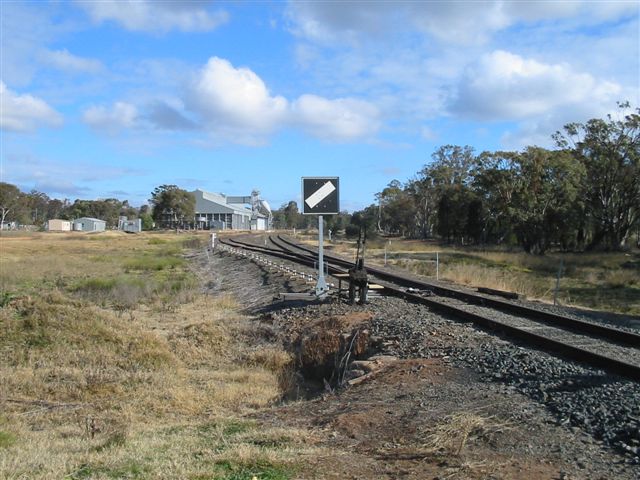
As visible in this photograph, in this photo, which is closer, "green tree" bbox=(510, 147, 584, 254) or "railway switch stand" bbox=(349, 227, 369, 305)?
"railway switch stand" bbox=(349, 227, 369, 305)

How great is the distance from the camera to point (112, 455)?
5.61 meters

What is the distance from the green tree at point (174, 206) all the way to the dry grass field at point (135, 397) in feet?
395

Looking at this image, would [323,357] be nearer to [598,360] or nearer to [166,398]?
[166,398]

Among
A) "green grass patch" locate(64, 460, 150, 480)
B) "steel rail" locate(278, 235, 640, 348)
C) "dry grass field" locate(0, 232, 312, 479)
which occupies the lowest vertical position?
"dry grass field" locate(0, 232, 312, 479)

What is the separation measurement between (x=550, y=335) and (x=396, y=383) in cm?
473

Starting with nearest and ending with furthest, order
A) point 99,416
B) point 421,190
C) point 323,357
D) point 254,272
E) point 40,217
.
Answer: point 99,416
point 323,357
point 254,272
point 421,190
point 40,217

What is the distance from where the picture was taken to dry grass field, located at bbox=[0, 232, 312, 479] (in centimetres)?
532

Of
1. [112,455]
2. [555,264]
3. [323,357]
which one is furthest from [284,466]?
[555,264]

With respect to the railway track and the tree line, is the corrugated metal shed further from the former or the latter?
the railway track

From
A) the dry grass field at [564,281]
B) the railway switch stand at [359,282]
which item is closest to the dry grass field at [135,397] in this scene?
the railway switch stand at [359,282]

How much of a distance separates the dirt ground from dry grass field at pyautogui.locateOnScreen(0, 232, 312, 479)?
51 cm

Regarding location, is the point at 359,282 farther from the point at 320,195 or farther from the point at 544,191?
the point at 544,191

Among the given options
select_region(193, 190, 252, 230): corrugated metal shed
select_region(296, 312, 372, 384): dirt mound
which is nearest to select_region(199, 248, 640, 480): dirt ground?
select_region(296, 312, 372, 384): dirt mound

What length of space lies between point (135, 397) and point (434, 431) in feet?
16.5
